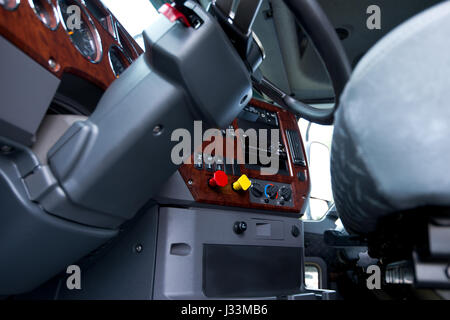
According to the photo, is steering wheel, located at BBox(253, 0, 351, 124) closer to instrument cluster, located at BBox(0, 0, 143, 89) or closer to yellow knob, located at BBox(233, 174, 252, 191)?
instrument cluster, located at BBox(0, 0, 143, 89)

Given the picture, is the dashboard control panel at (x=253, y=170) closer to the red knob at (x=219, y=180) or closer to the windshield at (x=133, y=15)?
the red knob at (x=219, y=180)

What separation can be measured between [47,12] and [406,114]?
77 cm

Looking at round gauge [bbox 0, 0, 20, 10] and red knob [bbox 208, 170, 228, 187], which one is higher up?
round gauge [bbox 0, 0, 20, 10]

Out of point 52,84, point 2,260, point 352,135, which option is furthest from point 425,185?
point 2,260

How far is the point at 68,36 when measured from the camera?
800mm

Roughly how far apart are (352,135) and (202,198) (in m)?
0.80

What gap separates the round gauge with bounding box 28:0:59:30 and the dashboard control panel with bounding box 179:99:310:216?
0.56 metres

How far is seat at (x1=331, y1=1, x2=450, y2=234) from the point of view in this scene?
353mm

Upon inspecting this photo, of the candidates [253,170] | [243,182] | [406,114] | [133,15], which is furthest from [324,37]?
[133,15]

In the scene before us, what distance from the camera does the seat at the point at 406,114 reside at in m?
0.35

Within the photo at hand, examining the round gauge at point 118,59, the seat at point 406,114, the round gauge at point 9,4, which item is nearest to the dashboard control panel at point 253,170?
the round gauge at point 118,59

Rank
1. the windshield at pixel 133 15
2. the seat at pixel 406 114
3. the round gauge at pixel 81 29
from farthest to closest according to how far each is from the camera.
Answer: the windshield at pixel 133 15 → the round gauge at pixel 81 29 → the seat at pixel 406 114

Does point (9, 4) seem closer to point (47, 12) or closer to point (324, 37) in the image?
point (47, 12)

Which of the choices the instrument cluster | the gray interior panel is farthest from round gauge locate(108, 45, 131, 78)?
the gray interior panel
